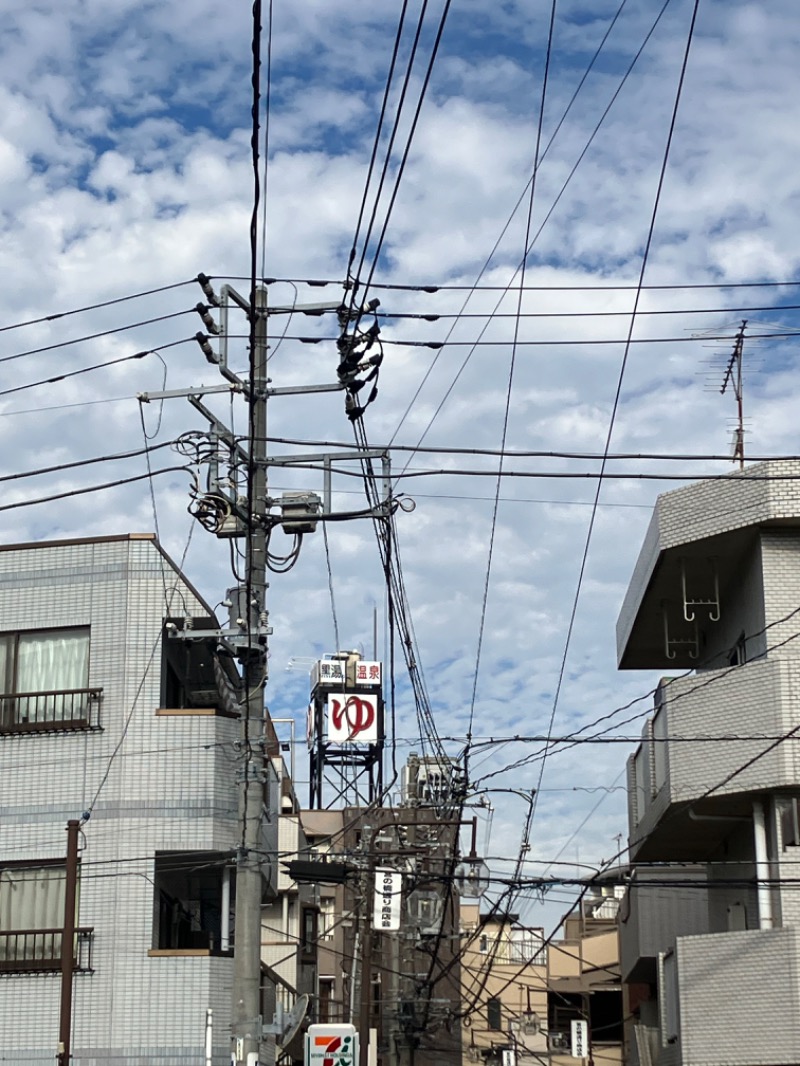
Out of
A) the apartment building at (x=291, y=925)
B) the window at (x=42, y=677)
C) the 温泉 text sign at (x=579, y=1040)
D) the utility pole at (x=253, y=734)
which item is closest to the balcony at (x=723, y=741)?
the utility pole at (x=253, y=734)

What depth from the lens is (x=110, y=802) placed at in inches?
896

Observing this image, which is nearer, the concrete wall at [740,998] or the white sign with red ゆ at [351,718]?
the concrete wall at [740,998]

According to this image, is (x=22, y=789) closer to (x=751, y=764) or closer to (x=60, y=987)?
(x=60, y=987)

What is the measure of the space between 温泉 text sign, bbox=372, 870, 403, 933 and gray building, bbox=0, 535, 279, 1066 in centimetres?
1069

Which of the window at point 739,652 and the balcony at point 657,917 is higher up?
the window at point 739,652

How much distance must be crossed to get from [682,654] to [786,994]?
32.4 ft

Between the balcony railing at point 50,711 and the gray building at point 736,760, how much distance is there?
941 centimetres

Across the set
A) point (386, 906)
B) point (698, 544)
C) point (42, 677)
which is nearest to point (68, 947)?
point (42, 677)

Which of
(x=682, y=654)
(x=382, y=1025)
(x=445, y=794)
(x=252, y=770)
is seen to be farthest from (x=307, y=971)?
(x=252, y=770)

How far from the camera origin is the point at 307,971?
53281 millimetres

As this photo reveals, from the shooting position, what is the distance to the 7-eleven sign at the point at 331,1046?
21719 millimetres

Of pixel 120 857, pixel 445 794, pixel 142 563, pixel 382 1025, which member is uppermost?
pixel 142 563

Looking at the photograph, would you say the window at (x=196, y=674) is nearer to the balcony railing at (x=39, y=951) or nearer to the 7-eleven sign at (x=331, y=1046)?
the balcony railing at (x=39, y=951)

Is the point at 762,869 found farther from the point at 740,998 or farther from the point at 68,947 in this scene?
the point at 68,947
